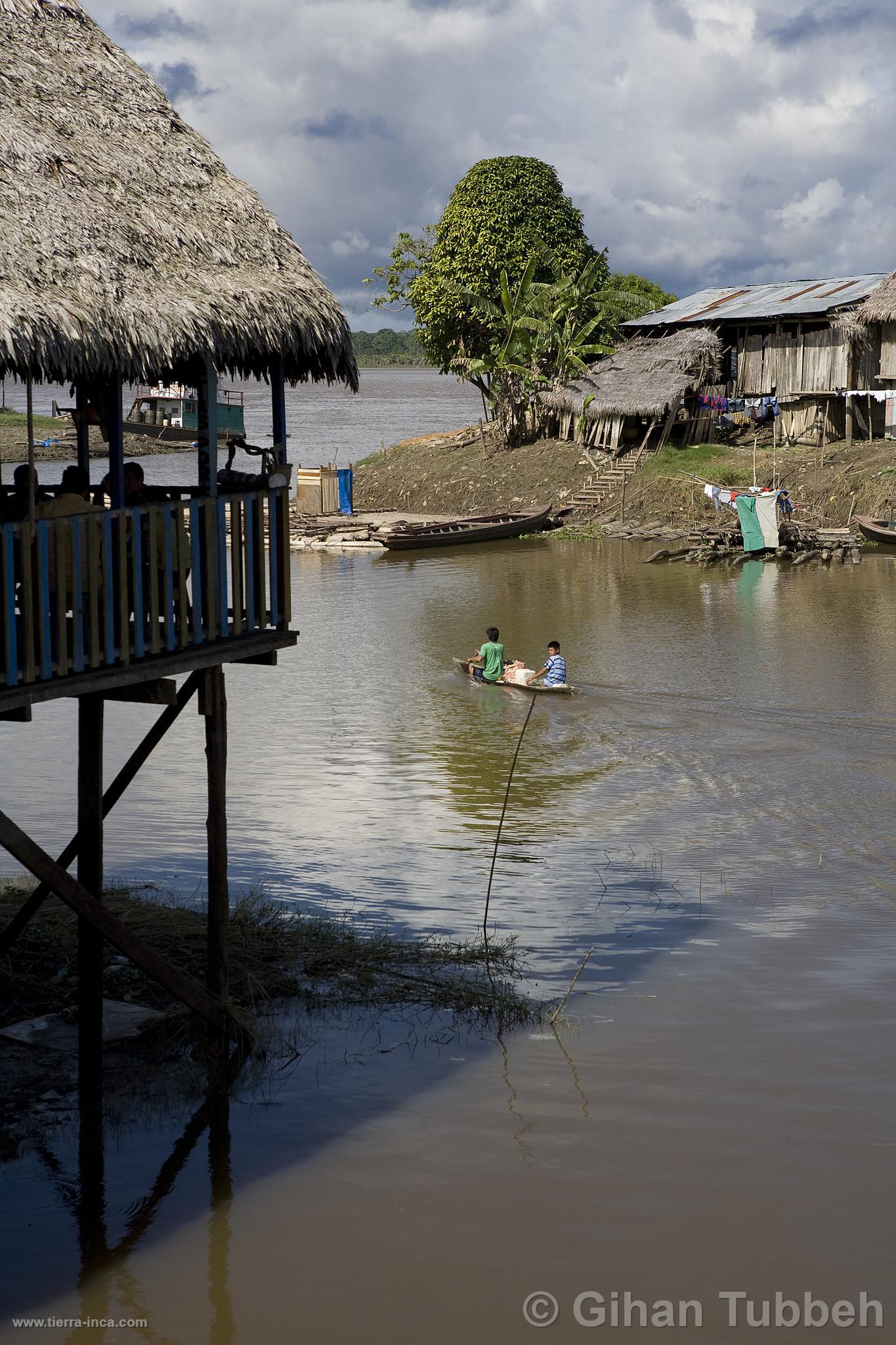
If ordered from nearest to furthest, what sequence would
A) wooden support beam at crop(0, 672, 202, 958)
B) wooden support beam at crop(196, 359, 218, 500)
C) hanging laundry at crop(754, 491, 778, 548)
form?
wooden support beam at crop(196, 359, 218, 500) < wooden support beam at crop(0, 672, 202, 958) < hanging laundry at crop(754, 491, 778, 548)

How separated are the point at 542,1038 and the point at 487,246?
33.7 metres

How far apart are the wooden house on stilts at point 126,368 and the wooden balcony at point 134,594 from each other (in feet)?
0.05

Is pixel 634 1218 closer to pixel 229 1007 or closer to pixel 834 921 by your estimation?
pixel 229 1007

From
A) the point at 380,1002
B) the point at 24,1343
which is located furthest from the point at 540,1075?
the point at 24,1343

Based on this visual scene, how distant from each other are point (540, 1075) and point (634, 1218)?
1371 millimetres

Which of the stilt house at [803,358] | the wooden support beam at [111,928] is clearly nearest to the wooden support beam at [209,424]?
the wooden support beam at [111,928]

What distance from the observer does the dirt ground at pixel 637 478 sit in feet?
103

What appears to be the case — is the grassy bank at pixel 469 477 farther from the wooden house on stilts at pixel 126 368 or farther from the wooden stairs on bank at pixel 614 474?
the wooden house on stilts at pixel 126 368

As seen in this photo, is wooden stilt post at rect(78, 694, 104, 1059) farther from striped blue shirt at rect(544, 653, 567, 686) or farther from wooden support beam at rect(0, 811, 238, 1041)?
striped blue shirt at rect(544, 653, 567, 686)

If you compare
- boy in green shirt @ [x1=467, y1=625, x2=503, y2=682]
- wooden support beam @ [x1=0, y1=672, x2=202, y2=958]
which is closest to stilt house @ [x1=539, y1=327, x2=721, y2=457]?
boy in green shirt @ [x1=467, y1=625, x2=503, y2=682]

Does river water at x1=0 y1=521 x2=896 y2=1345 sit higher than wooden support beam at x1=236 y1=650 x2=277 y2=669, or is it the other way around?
wooden support beam at x1=236 y1=650 x2=277 y2=669

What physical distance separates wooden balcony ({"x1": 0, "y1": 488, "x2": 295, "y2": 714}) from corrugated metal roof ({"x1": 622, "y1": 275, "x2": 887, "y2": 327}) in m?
29.1

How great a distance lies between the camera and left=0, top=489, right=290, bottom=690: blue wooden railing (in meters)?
6.19

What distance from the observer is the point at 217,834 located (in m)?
7.61
